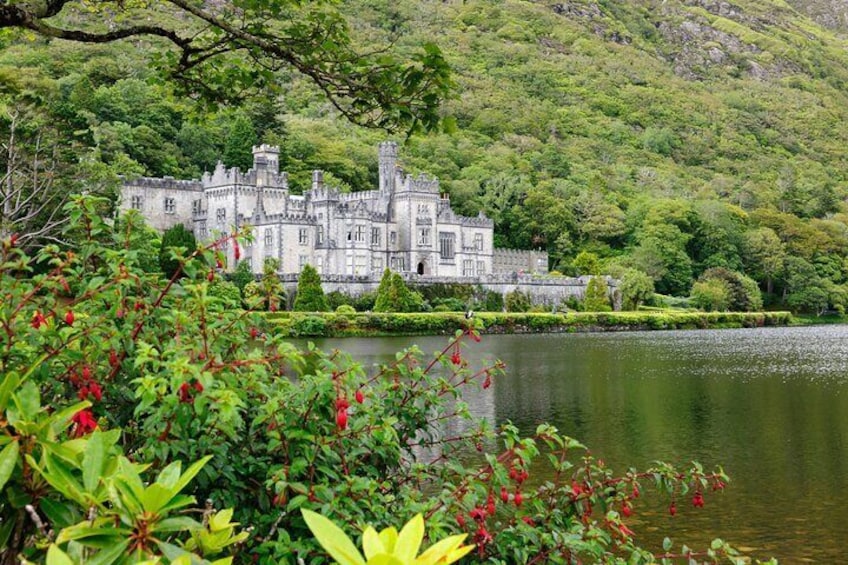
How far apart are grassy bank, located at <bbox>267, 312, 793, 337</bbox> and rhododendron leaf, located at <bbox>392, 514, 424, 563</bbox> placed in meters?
37.5

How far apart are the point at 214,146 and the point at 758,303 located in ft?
147

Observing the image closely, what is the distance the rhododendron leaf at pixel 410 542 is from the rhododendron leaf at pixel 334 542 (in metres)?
0.09

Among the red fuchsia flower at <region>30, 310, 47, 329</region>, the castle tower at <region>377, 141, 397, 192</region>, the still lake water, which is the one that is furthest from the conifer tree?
the red fuchsia flower at <region>30, 310, 47, 329</region>

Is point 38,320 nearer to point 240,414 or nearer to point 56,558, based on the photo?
point 240,414

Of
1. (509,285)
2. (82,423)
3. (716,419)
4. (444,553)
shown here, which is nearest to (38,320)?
(82,423)

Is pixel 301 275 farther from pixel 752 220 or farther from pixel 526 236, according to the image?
pixel 752 220

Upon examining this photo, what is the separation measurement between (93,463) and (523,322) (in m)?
54.8

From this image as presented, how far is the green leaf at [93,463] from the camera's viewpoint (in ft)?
8.83

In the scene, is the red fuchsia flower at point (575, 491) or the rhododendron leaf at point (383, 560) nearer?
the rhododendron leaf at point (383, 560)

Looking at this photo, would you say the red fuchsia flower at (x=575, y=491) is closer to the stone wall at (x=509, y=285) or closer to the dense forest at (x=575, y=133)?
the dense forest at (x=575, y=133)

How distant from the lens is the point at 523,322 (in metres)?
57.1

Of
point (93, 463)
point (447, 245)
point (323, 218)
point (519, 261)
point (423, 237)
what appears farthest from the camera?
point (519, 261)

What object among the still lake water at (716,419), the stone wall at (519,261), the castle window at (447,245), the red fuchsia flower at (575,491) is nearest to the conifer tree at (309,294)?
the still lake water at (716,419)

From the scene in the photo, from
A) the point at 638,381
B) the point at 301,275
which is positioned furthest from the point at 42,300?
the point at 301,275
